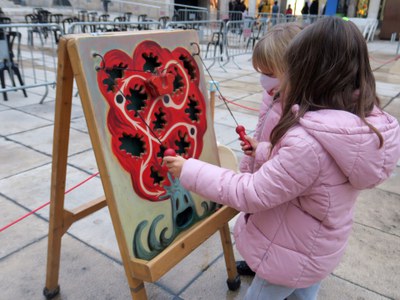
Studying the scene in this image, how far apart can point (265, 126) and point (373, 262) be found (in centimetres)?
143

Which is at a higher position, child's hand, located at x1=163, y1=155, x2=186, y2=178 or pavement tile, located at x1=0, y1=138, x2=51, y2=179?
child's hand, located at x1=163, y1=155, x2=186, y2=178

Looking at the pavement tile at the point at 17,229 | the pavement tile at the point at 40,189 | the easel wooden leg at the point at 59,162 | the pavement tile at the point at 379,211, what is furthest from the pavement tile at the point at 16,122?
the pavement tile at the point at 379,211

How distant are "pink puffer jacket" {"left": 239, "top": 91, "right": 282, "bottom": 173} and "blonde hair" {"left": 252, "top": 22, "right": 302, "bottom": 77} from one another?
183 mm

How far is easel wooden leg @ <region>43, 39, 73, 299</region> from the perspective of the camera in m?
1.65

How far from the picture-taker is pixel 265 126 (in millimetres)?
2148

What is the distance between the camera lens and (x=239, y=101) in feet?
23.5

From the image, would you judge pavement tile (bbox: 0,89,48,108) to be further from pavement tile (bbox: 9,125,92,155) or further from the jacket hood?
the jacket hood

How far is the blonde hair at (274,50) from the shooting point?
2.01 meters

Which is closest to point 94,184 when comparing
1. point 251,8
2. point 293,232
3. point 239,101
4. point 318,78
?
point 293,232

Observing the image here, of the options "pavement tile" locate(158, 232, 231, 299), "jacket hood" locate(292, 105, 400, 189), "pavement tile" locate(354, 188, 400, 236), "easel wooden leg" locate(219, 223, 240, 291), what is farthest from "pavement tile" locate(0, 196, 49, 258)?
"pavement tile" locate(354, 188, 400, 236)

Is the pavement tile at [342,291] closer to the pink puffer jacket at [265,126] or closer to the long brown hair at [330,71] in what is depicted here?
the pink puffer jacket at [265,126]

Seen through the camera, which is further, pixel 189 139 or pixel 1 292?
pixel 1 292

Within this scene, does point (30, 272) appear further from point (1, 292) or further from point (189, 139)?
point (189, 139)

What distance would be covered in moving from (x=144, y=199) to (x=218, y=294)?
1032 millimetres
